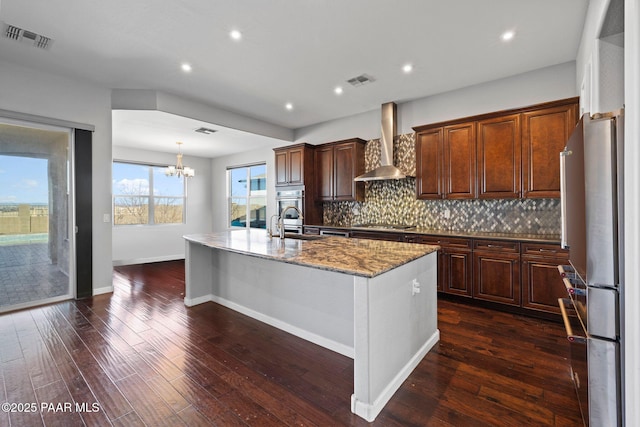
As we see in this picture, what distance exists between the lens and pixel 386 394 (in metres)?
1.85

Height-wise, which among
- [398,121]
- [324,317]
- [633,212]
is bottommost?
[324,317]

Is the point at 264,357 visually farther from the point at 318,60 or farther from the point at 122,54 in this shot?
the point at 122,54

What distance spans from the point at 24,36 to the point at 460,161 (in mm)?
5017

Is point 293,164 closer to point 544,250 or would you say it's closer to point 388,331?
point 544,250

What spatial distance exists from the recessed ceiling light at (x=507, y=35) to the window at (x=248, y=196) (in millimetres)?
5225

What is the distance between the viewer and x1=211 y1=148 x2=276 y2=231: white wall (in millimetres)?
6828

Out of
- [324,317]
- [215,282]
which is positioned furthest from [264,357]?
[215,282]

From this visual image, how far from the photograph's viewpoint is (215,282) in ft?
12.1

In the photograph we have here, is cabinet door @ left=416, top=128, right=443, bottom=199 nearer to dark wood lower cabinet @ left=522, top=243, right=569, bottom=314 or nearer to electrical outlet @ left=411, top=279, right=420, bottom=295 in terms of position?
dark wood lower cabinet @ left=522, top=243, right=569, bottom=314

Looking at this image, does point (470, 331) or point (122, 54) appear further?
point (122, 54)

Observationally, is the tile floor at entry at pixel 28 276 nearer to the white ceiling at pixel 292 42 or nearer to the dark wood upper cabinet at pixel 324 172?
the white ceiling at pixel 292 42

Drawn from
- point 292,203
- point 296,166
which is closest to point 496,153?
point 296,166

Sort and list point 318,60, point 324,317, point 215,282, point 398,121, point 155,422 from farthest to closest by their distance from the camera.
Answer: point 398,121 → point 215,282 → point 318,60 → point 324,317 → point 155,422

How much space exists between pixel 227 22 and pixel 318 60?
1097 millimetres
